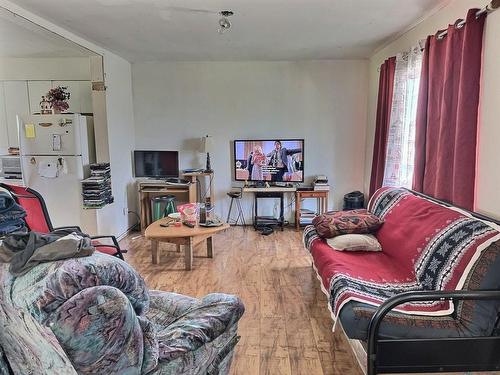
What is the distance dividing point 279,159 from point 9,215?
11.7 feet

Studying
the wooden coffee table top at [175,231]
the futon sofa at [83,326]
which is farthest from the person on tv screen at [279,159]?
the futon sofa at [83,326]

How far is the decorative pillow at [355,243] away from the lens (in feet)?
9.11

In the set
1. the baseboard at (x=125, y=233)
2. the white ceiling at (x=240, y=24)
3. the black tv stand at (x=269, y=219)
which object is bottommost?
the baseboard at (x=125, y=233)

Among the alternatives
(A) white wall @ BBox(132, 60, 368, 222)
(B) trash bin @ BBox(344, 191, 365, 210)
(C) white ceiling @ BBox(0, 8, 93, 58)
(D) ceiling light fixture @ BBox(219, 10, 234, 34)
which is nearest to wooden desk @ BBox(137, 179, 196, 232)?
(A) white wall @ BBox(132, 60, 368, 222)

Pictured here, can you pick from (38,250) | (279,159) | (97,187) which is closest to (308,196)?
(279,159)

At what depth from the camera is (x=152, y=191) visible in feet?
16.3

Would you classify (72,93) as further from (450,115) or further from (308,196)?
(450,115)

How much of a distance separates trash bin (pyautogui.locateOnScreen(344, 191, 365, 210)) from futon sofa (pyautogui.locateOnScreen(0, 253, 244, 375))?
3919 millimetres

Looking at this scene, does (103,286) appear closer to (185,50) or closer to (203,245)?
(203,245)

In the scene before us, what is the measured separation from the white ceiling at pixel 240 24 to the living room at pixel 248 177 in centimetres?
3

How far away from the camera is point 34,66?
4.68 metres

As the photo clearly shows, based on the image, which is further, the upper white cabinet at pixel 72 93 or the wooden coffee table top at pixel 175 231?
the upper white cabinet at pixel 72 93

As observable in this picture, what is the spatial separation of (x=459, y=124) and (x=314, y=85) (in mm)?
2898

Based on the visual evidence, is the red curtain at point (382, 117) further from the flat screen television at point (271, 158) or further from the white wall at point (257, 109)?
the flat screen television at point (271, 158)
